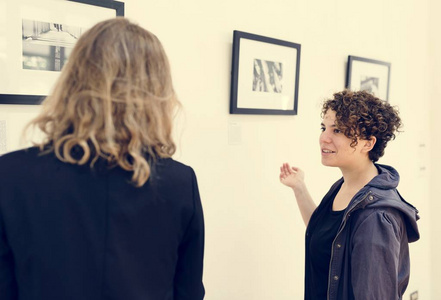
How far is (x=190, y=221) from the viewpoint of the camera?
100cm

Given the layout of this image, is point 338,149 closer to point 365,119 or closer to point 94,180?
point 365,119

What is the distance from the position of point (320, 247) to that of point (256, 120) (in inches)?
27.7

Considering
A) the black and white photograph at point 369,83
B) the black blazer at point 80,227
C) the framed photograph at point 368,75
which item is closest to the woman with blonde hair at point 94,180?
the black blazer at point 80,227

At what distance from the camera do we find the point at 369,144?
168cm

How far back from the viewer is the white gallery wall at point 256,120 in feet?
5.94

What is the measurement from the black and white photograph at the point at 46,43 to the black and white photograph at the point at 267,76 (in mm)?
861

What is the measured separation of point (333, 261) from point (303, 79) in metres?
1.09

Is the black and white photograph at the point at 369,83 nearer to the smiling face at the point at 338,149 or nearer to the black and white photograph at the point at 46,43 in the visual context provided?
the smiling face at the point at 338,149

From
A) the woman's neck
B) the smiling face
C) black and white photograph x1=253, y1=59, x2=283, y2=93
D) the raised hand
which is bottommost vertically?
the raised hand

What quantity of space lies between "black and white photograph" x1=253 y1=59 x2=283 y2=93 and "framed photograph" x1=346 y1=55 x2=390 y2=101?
614mm

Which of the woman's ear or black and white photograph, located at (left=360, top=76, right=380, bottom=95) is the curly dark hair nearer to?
the woman's ear

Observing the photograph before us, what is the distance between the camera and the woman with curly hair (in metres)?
1.45

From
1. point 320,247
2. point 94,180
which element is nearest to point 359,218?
point 320,247

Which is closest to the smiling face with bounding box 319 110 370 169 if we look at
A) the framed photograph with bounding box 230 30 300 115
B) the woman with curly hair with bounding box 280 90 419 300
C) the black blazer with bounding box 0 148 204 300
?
the woman with curly hair with bounding box 280 90 419 300
